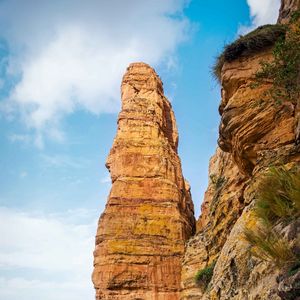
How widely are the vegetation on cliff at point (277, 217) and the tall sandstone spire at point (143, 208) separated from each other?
154 feet

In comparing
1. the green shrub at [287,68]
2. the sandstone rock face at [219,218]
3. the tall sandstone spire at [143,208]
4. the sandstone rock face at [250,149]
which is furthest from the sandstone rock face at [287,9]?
the tall sandstone spire at [143,208]

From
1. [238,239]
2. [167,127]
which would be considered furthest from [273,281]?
[167,127]

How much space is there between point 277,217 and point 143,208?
50437 millimetres

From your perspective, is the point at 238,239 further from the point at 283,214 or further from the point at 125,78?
the point at 125,78

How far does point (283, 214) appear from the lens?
698 cm

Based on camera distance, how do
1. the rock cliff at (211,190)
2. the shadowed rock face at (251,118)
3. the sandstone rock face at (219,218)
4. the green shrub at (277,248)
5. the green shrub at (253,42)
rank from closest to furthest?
1. the green shrub at (277,248)
2. the rock cliff at (211,190)
3. the shadowed rock face at (251,118)
4. the green shrub at (253,42)
5. the sandstone rock face at (219,218)

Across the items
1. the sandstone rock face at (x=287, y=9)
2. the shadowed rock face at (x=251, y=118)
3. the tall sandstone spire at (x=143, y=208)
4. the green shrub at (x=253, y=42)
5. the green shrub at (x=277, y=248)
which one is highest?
the tall sandstone spire at (x=143, y=208)

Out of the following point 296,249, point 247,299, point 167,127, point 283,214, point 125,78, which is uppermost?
point 125,78

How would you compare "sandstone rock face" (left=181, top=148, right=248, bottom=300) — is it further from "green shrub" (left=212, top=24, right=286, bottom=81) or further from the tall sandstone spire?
the tall sandstone spire

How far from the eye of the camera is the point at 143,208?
188ft

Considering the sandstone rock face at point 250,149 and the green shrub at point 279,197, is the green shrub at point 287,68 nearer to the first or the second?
the sandstone rock face at point 250,149

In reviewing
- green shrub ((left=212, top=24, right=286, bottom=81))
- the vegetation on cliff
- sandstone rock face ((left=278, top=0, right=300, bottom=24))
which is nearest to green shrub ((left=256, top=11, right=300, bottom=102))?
green shrub ((left=212, top=24, right=286, bottom=81))

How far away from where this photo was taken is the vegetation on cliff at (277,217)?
600 cm

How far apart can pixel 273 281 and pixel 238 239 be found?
2.65m
